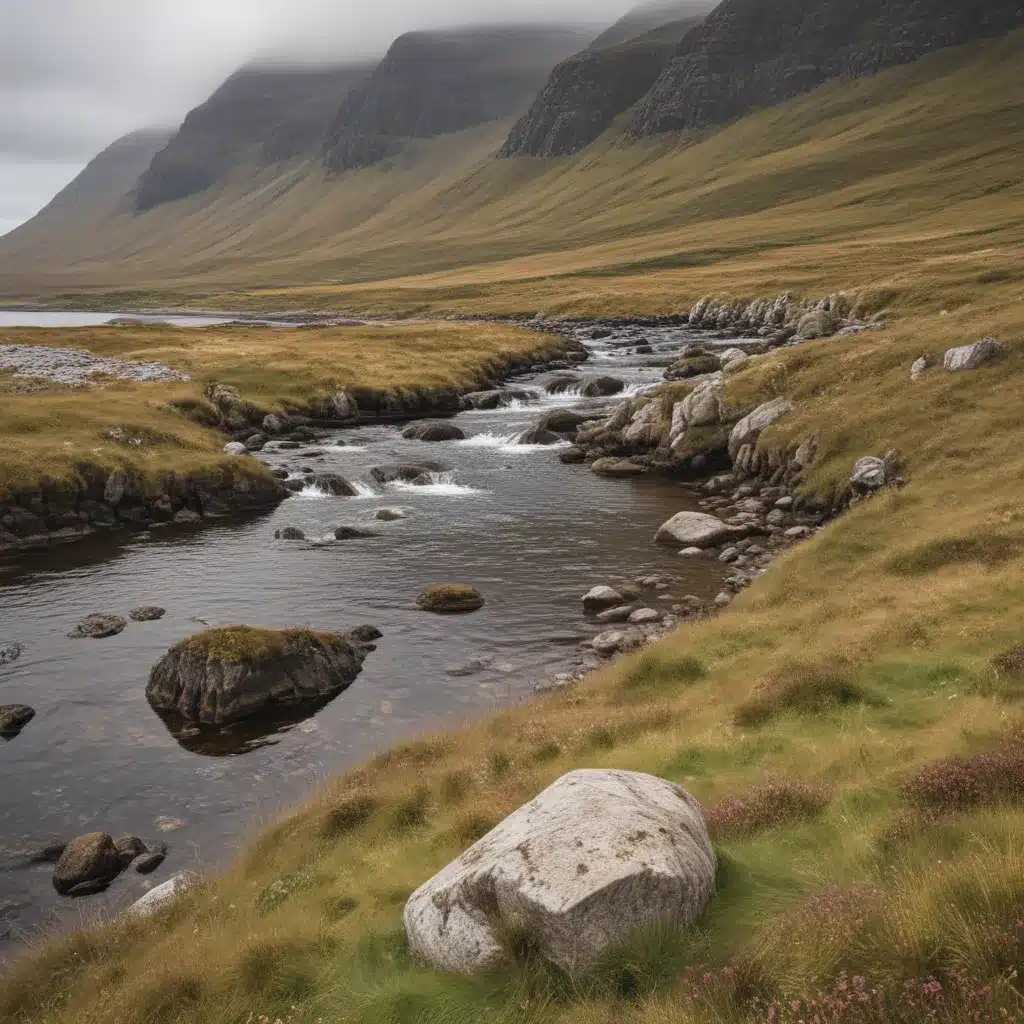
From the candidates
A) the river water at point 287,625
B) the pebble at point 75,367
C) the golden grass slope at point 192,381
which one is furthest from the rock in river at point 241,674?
the pebble at point 75,367

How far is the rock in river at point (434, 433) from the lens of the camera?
62037mm

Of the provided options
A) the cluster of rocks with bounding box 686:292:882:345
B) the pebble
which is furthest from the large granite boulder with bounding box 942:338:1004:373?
the pebble

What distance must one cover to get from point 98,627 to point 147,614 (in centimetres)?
181

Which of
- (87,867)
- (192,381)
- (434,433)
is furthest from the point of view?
(192,381)

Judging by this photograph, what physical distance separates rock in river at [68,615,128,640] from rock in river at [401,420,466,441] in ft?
110

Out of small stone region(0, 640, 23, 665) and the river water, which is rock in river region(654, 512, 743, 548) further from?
small stone region(0, 640, 23, 665)

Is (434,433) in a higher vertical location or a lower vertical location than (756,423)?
lower

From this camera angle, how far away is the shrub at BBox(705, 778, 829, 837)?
11863 millimetres

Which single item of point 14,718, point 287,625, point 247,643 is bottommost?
point 287,625

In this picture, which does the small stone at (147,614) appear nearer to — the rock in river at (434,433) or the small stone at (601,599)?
the small stone at (601,599)

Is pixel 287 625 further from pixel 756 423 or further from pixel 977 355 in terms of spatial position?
pixel 977 355

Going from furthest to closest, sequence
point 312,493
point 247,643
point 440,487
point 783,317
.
Answer: 1. point 783,317
2. point 440,487
3. point 312,493
4. point 247,643

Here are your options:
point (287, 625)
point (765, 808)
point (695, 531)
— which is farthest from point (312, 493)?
point (765, 808)

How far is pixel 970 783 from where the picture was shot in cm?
1079
